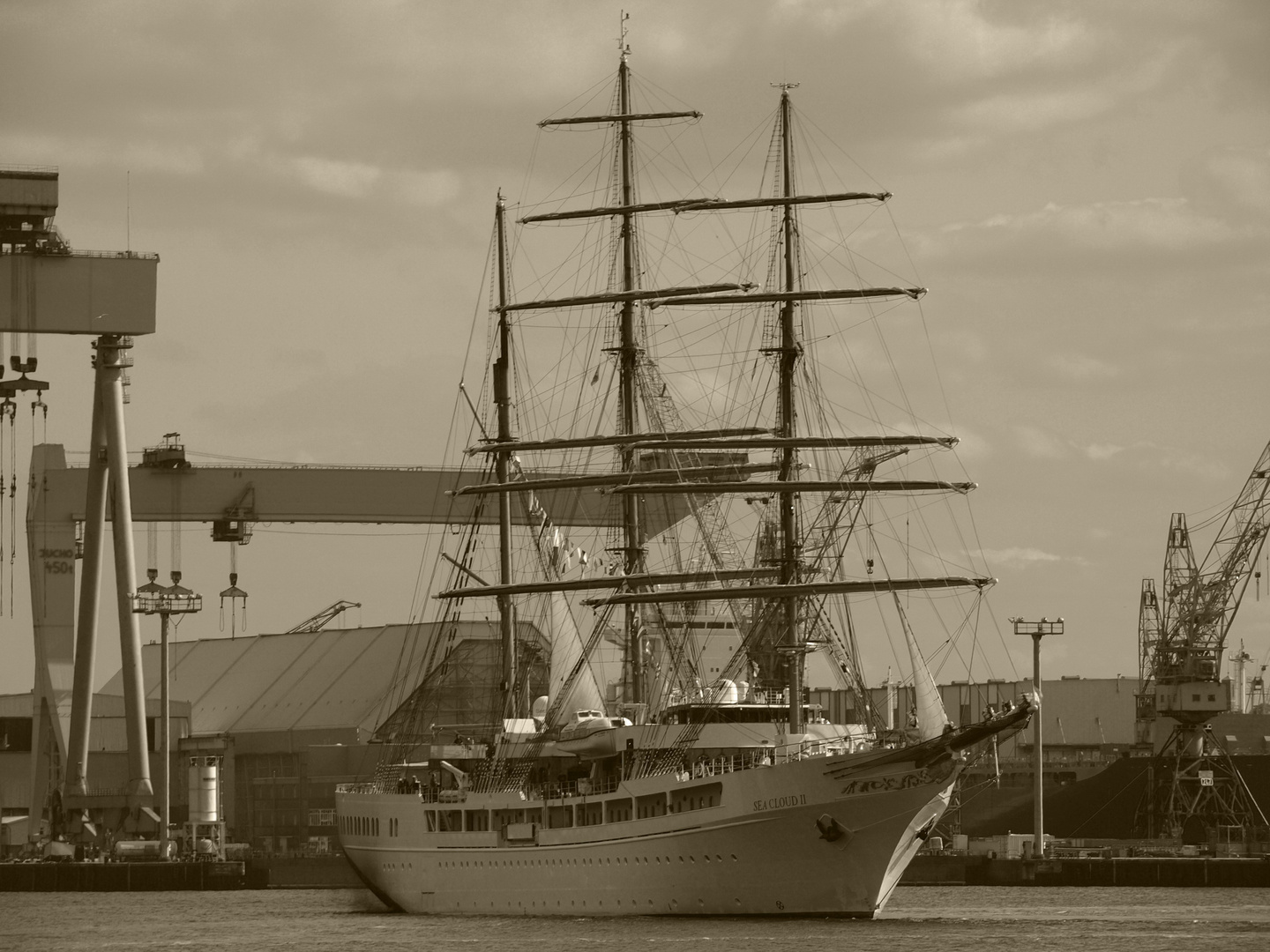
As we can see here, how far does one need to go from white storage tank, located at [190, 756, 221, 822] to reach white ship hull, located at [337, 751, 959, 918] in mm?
41128

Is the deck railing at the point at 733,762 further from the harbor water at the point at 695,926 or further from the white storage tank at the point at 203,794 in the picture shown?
the white storage tank at the point at 203,794

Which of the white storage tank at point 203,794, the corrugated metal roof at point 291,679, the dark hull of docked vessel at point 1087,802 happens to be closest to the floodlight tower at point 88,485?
the white storage tank at point 203,794

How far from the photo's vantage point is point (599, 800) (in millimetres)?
79125

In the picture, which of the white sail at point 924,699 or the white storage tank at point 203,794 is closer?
the white sail at point 924,699

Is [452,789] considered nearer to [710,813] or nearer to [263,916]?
[263,916]

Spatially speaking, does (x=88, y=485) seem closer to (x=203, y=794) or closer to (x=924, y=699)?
(x=203, y=794)

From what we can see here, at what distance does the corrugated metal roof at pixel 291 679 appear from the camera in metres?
131

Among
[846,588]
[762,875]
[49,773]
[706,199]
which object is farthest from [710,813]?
[49,773]

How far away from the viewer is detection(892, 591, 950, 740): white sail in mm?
73562

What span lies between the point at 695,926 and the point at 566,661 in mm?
21219

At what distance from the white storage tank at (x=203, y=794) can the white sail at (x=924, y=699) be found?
55189 millimetres

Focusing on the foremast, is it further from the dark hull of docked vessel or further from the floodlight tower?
the dark hull of docked vessel

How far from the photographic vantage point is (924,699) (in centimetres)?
7438

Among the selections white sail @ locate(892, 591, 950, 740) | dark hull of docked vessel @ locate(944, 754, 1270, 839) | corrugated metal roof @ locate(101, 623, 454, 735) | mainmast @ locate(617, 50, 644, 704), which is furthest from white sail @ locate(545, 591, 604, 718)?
dark hull of docked vessel @ locate(944, 754, 1270, 839)
